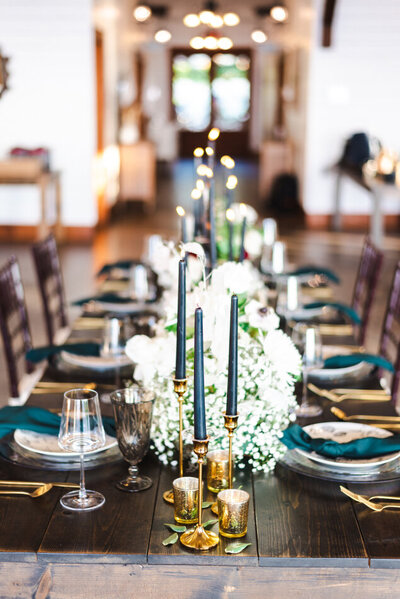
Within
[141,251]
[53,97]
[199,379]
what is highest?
[53,97]

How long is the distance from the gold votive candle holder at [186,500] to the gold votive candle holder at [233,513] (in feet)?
0.22

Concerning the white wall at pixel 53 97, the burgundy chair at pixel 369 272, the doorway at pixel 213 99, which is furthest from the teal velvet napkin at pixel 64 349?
the doorway at pixel 213 99

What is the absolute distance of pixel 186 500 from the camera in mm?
1599

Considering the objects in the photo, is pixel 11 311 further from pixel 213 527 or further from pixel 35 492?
pixel 213 527

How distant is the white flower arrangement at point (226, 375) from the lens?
6.12ft

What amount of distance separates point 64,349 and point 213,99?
17.7 metres

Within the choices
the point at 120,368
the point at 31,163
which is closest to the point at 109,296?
the point at 120,368

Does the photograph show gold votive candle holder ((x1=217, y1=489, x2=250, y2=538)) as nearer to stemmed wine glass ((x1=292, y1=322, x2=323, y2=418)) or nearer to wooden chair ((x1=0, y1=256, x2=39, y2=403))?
stemmed wine glass ((x1=292, y1=322, x2=323, y2=418))

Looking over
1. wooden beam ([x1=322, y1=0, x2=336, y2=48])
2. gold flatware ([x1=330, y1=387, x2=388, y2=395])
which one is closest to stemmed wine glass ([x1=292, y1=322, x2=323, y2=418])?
gold flatware ([x1=330, y1=387, x2=388, y2=395])

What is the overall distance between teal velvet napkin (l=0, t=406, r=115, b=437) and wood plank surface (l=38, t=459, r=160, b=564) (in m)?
0.22

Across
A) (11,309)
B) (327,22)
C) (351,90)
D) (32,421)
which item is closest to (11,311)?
(11,309)

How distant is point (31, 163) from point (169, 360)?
683 centimetres

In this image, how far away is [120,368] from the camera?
2.55 metres

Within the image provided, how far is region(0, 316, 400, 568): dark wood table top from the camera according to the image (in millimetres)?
1503
